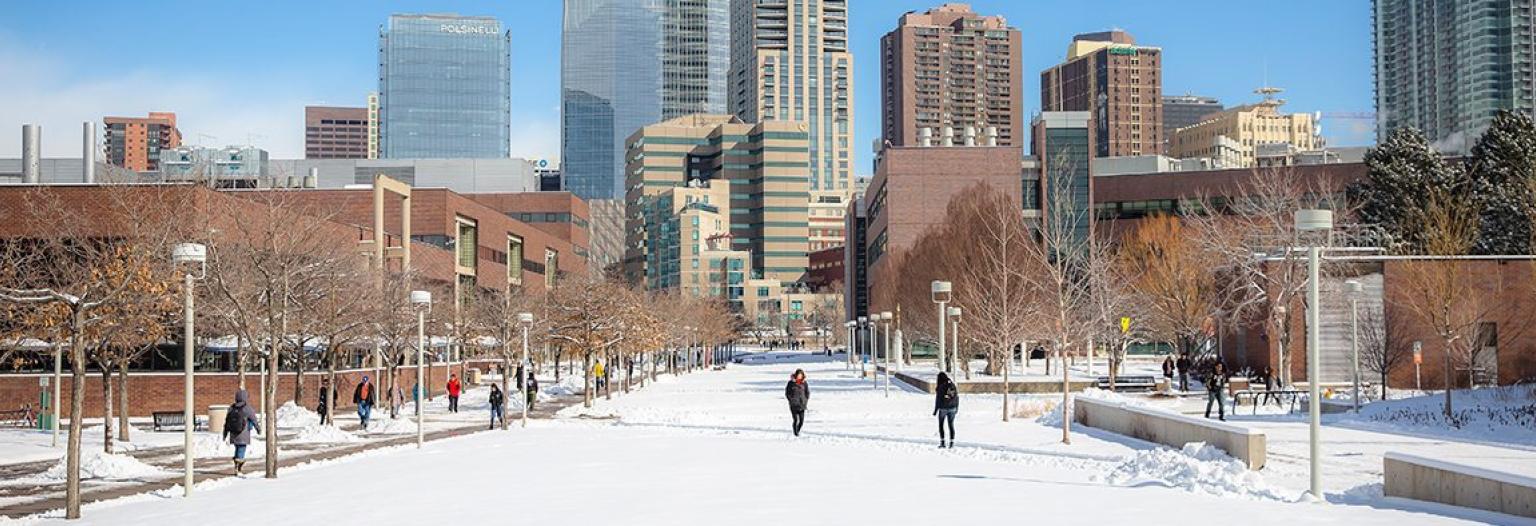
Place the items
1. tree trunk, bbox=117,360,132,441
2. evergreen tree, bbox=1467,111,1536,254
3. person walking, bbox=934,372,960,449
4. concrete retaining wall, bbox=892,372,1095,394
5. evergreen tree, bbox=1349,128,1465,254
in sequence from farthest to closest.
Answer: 1. evergreen tree, bbox=1349,128,1465,254
2. evergreen tree, bbox=1467,111,1536,254
3. concrete retaining wall, bbox=892,372,1095,394
4. tree trunk, bbox=117,360,132,441
5. person walking, bbox=934,372,960,449

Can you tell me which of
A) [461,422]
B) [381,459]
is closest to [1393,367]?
[461,422]

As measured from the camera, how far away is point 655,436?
33375mm

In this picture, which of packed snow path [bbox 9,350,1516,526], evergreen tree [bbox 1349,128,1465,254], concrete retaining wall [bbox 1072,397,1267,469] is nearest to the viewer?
packed snow path [bbox 9,350,1516,526]

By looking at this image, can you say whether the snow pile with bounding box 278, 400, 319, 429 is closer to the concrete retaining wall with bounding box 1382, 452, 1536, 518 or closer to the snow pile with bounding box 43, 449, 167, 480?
the snow pile with bounding box 43, 449, 167, 480

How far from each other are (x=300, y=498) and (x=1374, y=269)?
41.4m

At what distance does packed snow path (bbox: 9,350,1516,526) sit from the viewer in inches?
656

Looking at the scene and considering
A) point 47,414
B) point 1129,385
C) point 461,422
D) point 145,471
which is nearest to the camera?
point 145,471

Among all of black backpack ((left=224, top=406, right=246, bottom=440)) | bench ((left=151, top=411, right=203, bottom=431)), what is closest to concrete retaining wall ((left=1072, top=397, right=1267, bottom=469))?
black backpack ((left=224, top=406, right=246, bottom=440))

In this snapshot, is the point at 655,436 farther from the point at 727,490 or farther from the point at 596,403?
the point at 596,403

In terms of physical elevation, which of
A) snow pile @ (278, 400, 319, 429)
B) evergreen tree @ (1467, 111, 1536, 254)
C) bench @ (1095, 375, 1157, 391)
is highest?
evergreen tree @ (1467, 111, 1536, 254)

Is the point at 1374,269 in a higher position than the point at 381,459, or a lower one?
higher

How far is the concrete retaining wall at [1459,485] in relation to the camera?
1486 centimetres

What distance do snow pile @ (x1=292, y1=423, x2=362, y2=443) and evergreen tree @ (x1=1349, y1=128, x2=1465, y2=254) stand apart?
4683 cm

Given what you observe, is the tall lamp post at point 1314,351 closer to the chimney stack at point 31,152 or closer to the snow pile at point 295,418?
the snow pile at point 295,418
